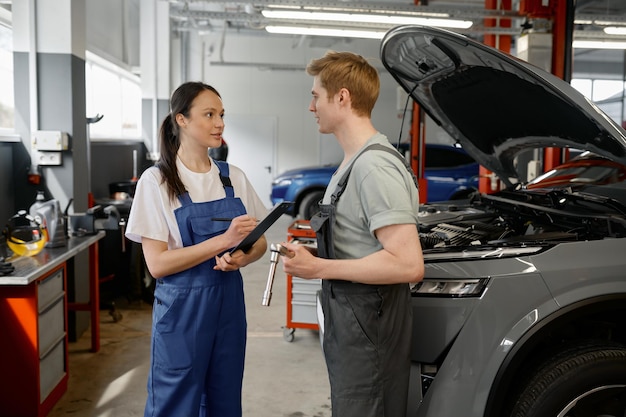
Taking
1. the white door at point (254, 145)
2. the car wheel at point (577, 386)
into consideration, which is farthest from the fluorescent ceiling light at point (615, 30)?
the white door at point (254, 145)

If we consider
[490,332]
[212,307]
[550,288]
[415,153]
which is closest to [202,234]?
[212,307]

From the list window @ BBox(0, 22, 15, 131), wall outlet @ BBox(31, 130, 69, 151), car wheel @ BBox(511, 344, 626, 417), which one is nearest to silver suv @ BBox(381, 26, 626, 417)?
car wheel @ BBox(511, 344, 626, 417)

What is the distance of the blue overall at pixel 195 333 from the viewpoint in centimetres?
185

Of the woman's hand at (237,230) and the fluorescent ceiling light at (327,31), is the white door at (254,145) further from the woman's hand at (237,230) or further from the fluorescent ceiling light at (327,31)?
the woman's hand at (237,230)

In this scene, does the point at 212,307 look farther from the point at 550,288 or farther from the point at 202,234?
the point at 550,288

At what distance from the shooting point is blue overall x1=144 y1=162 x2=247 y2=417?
185 centimetres

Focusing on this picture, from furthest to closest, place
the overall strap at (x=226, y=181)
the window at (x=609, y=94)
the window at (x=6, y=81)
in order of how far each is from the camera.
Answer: the window at (x=609, y=94) < the window at (x=6, y=81) < the overall strap at (x=226, y=181)

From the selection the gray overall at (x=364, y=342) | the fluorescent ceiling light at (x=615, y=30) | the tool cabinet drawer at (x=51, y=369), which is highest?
the fluorescent ceiling light at (x=615, y=30)

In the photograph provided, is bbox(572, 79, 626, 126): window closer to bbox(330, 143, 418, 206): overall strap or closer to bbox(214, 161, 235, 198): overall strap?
bbox(214, 161, 235, 198): overall strap

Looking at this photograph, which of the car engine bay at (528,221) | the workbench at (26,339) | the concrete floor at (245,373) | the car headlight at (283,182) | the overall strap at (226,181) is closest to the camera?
the overall strap at (226,181)

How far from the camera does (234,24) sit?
11234 millimetres

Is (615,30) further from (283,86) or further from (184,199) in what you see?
(283,86)

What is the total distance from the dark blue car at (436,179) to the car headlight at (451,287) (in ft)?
23.0

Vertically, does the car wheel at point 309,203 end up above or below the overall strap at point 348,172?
below
